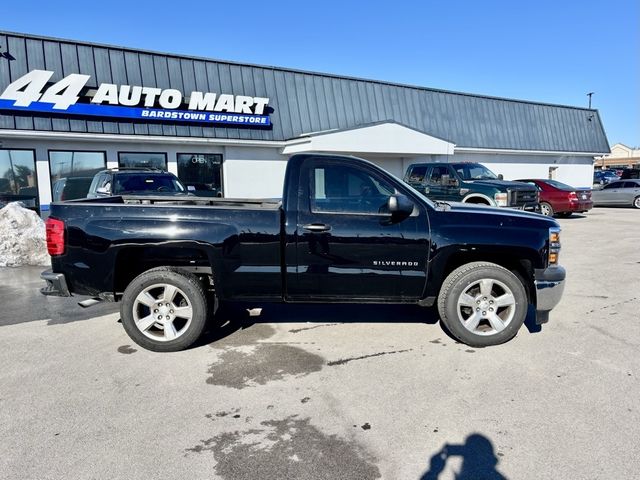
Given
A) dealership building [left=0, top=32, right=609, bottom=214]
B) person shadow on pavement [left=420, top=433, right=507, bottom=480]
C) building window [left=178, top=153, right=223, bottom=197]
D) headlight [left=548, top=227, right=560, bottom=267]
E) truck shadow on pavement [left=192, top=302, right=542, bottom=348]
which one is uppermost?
dealership building [left=0, top=32, right=609, bottom=214]

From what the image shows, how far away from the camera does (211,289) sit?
4.78 metres

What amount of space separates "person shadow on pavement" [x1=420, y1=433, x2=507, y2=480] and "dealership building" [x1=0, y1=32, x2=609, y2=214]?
504 inches

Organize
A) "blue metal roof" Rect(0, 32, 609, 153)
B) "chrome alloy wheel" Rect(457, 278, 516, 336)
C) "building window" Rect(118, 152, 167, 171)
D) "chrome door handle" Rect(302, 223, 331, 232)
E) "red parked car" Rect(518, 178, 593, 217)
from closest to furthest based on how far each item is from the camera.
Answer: "chrome door handle" Rect(302, 223, 331, 232) < "chrome alloy wheel" Rect(457, 278, 516, 336) < "blue metal roof" Rect(0, 32, 609, 153) < "building window" Rect(118, 152, 167, 171) < "red parked car" Rect(518, 178, 593, 217)

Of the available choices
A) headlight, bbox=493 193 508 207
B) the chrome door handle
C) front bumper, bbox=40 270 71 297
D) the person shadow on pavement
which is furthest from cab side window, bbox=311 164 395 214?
headlight, bbox=493 193 508 207

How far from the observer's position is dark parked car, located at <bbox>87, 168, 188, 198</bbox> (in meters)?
9.29

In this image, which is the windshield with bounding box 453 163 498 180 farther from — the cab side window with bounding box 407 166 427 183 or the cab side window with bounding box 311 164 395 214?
the cab side window with bounding box 311 164 395 214

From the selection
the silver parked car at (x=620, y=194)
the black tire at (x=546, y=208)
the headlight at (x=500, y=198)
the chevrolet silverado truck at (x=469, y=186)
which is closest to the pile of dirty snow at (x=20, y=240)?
the chevrolet silverado truck at (x=469, y=186)

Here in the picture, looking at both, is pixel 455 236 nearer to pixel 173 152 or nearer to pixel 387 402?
pixel 387 402

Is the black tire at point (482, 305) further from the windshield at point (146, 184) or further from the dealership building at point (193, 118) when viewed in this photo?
the dealership building at point (193, 118)

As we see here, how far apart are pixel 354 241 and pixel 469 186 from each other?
9.20m

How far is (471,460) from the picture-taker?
276 cm

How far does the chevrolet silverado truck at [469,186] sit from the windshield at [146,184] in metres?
7.08

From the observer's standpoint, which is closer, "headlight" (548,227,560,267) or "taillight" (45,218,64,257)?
"taillight" (45,218,64,257)

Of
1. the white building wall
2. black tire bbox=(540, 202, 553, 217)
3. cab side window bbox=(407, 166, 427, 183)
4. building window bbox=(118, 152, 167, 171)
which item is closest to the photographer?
cab side window bbox=(407, 166, 427, 183)
